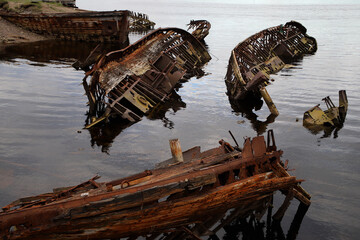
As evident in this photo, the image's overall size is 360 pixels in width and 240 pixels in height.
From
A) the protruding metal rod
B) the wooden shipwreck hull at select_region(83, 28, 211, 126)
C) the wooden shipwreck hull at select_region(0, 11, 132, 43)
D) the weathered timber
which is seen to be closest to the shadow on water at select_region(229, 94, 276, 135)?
the protruding metal rod

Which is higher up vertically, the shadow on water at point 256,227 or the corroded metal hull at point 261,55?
the corroded metal hull at point 261,55

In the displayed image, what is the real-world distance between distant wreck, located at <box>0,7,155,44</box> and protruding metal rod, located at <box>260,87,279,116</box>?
2291 cm

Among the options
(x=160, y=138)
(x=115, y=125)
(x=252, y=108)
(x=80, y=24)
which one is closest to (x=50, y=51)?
(x=80, y=24)

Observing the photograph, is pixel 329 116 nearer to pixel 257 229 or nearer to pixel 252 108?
pixel 252 108

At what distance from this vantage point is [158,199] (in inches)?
268

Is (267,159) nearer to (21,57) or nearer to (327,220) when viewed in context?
(327,220)

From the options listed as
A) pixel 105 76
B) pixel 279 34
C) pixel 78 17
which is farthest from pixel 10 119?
pixel 279 34

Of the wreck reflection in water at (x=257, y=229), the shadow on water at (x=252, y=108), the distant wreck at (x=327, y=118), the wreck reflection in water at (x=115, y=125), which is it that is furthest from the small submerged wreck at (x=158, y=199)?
the distant wreck at (x=327, y=118)

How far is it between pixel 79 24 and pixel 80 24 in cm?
18

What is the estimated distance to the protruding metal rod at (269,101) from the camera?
18.5 m

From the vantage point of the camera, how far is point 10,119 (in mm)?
16734

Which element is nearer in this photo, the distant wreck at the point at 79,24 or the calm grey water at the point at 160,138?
the calm grey water at the point at 160,138

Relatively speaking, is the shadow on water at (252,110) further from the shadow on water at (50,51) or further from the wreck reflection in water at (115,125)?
the shadow on water at (50,51)

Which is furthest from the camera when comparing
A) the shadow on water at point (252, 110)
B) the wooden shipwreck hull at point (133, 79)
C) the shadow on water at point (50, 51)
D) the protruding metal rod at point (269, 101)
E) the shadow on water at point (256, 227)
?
the shadow on water at point (50, 51)
